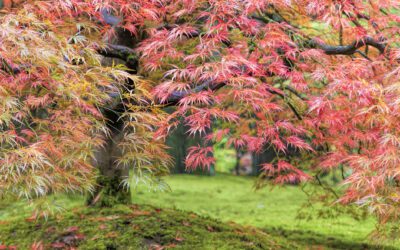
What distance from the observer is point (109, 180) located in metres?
4.88

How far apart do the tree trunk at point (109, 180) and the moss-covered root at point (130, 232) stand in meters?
0.11

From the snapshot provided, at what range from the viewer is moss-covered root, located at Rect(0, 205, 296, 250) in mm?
4090

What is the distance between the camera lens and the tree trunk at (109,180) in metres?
4.85

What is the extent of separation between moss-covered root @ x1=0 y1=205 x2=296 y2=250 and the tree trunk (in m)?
0.11

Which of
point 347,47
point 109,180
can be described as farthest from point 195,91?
point 109,180

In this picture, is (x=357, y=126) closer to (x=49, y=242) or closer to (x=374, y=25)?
(x=374, y=25)

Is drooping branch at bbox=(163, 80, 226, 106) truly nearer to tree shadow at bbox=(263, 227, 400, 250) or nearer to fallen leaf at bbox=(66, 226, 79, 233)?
fallen leaf at bbox=(66, 226, 79, 233)

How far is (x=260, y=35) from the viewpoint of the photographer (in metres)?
3.82

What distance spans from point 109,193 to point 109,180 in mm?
128

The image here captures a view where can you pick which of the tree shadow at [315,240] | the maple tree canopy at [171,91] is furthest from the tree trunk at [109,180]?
the tree shadow at [315,240]

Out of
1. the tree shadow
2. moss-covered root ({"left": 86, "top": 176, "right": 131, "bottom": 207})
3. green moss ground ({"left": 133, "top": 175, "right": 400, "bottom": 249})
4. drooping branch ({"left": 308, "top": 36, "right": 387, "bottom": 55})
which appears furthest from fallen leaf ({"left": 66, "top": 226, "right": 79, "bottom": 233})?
drooping branch ({"left": 308, "top": 36, "right": 387, "bottom": 55})

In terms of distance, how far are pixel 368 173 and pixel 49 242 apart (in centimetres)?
268

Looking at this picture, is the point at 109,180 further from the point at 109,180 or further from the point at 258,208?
the point at 258,208

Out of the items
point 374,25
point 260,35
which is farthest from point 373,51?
point 260,35
